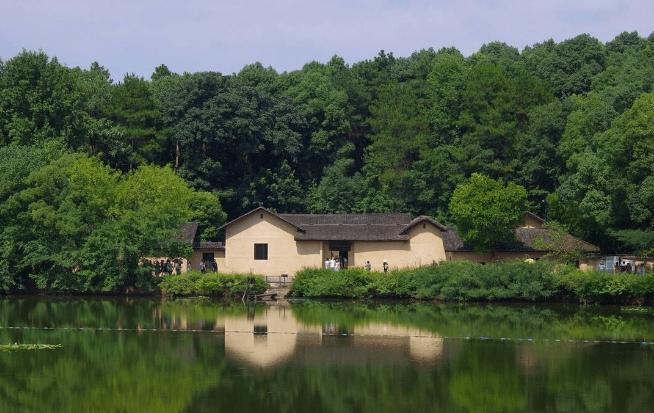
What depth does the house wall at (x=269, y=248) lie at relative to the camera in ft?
184

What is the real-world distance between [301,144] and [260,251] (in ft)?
52.6

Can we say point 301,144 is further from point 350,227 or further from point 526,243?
point 526,243

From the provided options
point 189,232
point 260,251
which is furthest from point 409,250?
point 189,232

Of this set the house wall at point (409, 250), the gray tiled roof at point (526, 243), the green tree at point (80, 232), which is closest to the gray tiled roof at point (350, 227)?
the house wall at point (409, 250)

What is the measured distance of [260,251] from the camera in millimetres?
56344

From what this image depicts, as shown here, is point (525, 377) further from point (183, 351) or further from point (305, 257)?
point (305, 257)

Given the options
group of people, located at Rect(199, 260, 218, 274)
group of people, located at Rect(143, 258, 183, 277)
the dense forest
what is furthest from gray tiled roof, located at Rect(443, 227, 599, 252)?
group of people, located at Rect(143, 258, 183, 277)

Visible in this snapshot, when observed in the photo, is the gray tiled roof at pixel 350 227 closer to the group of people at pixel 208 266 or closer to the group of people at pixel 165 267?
the group of people at pixel 208 266

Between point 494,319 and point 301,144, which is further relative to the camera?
point 301,144

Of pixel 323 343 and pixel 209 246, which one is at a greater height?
pixel 209 246

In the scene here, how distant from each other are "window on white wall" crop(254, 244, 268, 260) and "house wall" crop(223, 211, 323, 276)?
0.57 ft

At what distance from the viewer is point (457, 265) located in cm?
4988

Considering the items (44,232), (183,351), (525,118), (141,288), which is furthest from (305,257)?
(183,351)

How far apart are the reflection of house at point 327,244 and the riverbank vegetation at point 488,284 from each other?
458 centimetres
